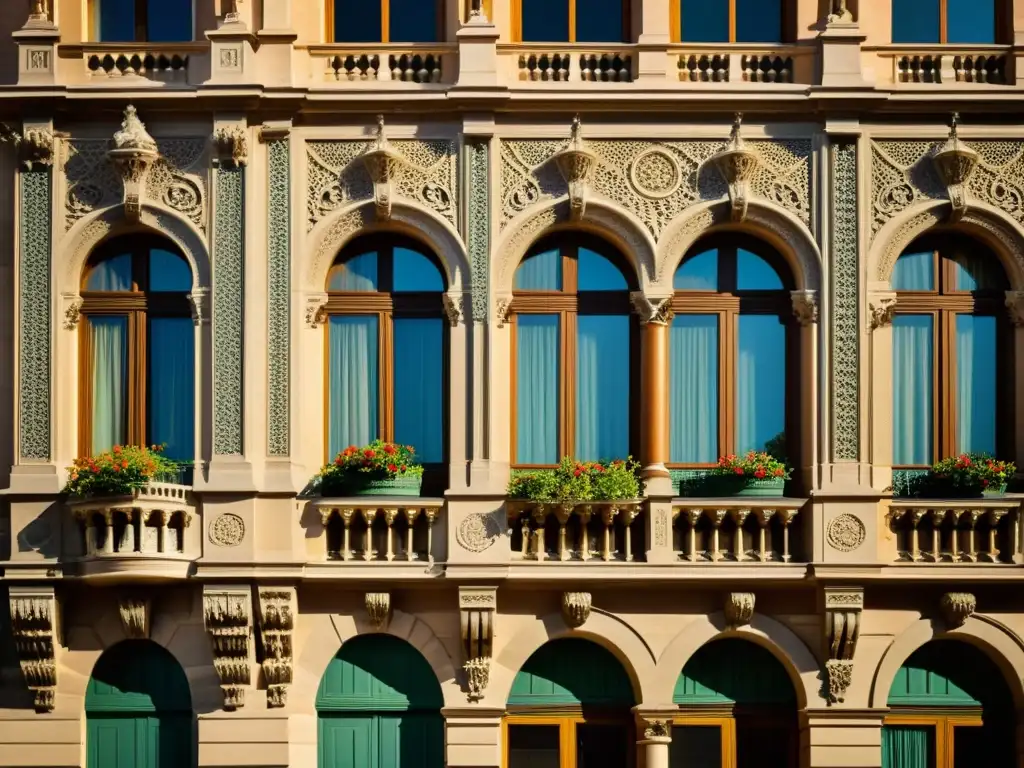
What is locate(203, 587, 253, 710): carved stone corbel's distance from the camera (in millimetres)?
25922

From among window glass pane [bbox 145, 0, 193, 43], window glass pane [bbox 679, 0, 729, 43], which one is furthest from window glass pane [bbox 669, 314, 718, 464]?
window glass pane [bbox 145, 0, 193, 43]

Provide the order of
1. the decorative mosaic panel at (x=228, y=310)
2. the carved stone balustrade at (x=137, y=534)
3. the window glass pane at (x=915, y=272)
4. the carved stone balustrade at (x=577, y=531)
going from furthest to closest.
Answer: the window glass pane at (x=915, y=272) < the decorative mosaic panel at (x=228, y=310) < the carved stone balustrade at (x=577, y=531) < the carved stone balustrade at (x=137, y=534)

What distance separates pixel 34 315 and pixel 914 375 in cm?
1231

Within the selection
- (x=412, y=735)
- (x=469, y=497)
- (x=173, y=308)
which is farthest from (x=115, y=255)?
(x=412, y=735)

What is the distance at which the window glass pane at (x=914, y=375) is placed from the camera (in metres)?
27.4

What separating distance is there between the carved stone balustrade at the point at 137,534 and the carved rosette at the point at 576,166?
6.70 m

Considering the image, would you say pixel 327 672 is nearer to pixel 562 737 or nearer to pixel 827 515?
pixel 562 737

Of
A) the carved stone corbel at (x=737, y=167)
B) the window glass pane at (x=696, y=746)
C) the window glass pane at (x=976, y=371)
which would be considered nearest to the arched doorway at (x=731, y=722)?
the window glass pane at (x=696, y=746)

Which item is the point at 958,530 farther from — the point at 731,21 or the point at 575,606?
the point at 731,21

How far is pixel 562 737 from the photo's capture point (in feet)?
87.6

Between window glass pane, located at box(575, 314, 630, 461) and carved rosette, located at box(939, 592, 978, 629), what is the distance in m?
4.81

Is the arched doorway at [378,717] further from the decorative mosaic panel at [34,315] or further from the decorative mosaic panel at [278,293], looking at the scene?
the decorative mosaic panel at [34,315]

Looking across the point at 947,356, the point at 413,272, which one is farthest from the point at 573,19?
the point at 947,356

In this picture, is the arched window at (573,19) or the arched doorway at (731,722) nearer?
the arched doorway at (731,722)
